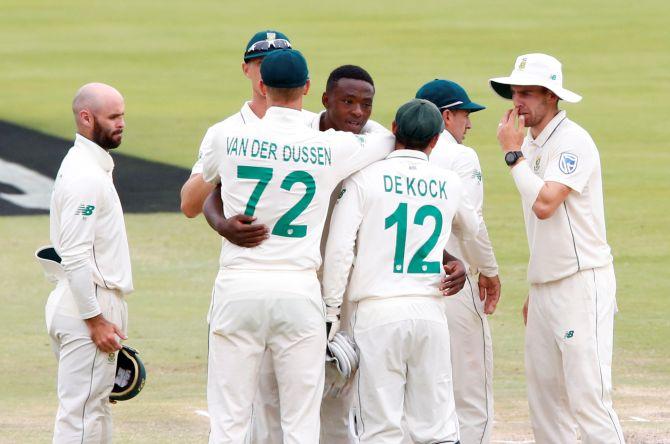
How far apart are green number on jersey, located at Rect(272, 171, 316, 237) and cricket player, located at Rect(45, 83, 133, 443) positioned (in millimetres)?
936

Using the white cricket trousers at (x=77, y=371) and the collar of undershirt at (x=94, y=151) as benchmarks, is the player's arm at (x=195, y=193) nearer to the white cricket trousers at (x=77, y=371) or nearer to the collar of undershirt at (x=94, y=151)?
the collar of undershirt at (x=94, y=151)

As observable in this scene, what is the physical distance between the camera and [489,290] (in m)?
6.56

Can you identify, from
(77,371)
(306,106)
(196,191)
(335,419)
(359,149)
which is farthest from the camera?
(306,106)

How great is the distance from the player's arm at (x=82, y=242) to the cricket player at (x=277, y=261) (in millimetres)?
621

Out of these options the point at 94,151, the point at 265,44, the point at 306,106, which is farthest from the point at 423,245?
the point at 306,106

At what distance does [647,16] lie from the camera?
1061 inches

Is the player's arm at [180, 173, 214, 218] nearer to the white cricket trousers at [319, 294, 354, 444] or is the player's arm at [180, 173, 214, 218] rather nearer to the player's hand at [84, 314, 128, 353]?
the player's hand at [84, 314, 128, 353]

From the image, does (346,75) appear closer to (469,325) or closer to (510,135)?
(510,135)

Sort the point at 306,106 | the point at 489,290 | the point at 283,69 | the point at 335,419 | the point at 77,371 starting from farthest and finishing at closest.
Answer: the point at 306,106
the point at 489,290
the point at 335,419
the point at 77,371
the point at 283,69

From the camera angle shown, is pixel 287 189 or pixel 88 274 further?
pixel 88 274

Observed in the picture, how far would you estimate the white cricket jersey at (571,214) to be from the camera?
6.12 metres

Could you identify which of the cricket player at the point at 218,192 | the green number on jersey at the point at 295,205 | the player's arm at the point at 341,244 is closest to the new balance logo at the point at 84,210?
the cricket player at the point at 218,192

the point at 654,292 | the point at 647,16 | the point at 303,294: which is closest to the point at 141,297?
the point at 654,292

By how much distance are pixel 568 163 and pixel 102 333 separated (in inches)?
86.7
